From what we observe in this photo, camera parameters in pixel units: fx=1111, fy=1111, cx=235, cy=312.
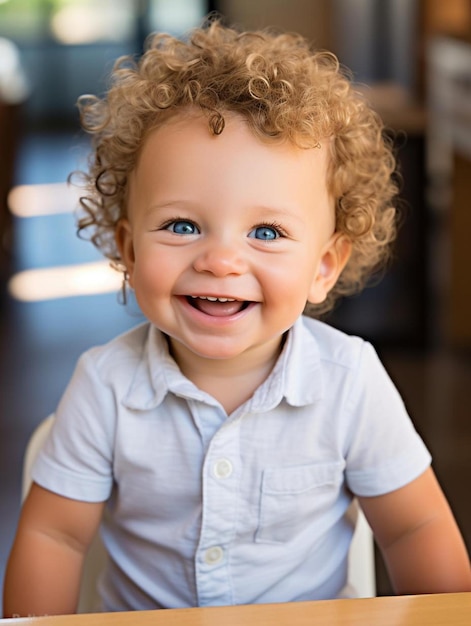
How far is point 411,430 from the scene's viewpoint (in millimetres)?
1087

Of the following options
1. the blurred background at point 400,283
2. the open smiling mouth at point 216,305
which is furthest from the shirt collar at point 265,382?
the blurred background at point 400,283

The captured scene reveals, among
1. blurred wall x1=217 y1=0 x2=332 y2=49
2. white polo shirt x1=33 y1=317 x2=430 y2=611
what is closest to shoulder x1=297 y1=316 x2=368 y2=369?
white polo shirt x1=33 y1=317 x2=430 y2=611

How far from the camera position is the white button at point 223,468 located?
1.07m

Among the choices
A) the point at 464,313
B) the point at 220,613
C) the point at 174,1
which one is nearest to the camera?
the point at 220,613

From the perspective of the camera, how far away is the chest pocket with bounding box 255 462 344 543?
1083mm

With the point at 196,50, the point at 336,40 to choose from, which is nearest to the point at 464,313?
the point at 196,50

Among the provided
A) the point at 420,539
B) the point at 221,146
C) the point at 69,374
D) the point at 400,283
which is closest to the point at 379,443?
the point at 420,539

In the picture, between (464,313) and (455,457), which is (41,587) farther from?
(464,313)

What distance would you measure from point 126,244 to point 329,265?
205mm

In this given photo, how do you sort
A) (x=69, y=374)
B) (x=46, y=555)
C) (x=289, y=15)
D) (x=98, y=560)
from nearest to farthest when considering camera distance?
(x=46, y=555), (x=98, y=560), (x=69, y=374), (x=289, y=15)

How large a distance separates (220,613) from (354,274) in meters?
0.57

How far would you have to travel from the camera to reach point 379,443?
107 cm

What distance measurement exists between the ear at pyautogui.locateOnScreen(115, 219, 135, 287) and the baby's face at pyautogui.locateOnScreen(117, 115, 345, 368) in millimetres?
64

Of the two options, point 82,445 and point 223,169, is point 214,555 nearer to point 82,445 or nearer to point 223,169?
point 82,445
